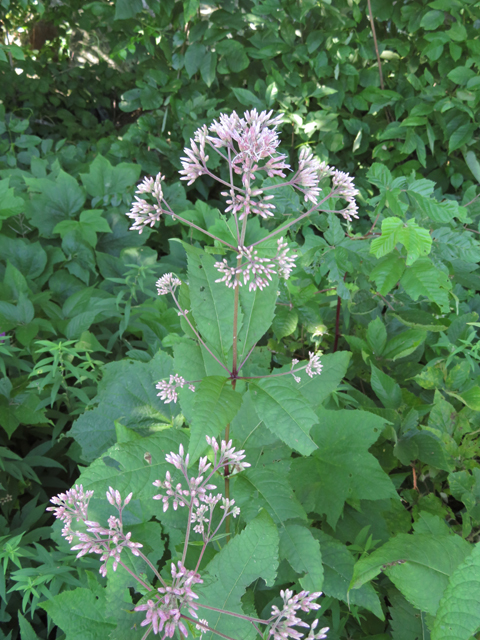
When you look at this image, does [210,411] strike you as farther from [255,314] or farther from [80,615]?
[80,615]

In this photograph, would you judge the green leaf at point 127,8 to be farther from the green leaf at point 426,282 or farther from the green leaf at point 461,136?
the green leaf at point 426,282

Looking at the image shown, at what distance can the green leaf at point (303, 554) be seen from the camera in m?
0.91

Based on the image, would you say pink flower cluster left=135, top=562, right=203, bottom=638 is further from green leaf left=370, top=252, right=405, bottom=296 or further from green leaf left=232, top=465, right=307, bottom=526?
green leaf left=370, top=252, right=405, bottom=296

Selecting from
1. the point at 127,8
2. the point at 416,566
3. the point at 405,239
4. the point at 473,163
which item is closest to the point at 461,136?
the point at 473,163

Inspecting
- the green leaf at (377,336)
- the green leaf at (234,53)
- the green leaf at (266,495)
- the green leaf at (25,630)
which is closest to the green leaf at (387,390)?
the green leaf at (377,336)

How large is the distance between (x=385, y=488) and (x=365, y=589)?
0.25 metres

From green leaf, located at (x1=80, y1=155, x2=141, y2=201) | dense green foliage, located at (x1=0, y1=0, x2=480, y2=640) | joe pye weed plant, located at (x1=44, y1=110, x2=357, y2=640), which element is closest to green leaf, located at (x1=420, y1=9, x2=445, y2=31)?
dense green foliage, located at (x1=0, y1=0, x2=480, y2=640)

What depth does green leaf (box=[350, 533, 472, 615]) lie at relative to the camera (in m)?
0.93

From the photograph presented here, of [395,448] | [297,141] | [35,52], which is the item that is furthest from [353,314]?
[35,52]

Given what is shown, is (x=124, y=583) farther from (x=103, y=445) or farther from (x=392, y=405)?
(x=392, y=405)

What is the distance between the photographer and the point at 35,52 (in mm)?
5160

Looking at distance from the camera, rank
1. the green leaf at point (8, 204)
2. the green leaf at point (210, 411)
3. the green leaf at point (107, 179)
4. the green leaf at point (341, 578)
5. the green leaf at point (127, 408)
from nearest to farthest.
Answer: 1. the green leaf at point (210, 411)
2. the green leaf at point (341, 578)
3. the green leaf at point (127, 408)
4. the green leaf at point (8, 204)
5. the green leaf at point (107, 179)

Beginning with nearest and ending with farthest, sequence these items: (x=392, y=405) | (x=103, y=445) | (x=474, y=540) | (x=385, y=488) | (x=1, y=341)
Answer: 1. (x=385, y=488)
2. (x=474, y=540)
3. (x=103, y=445)
4. (x=392, y=405)
5. (x=1, y=341)

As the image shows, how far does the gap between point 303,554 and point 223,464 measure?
0.32 metres
